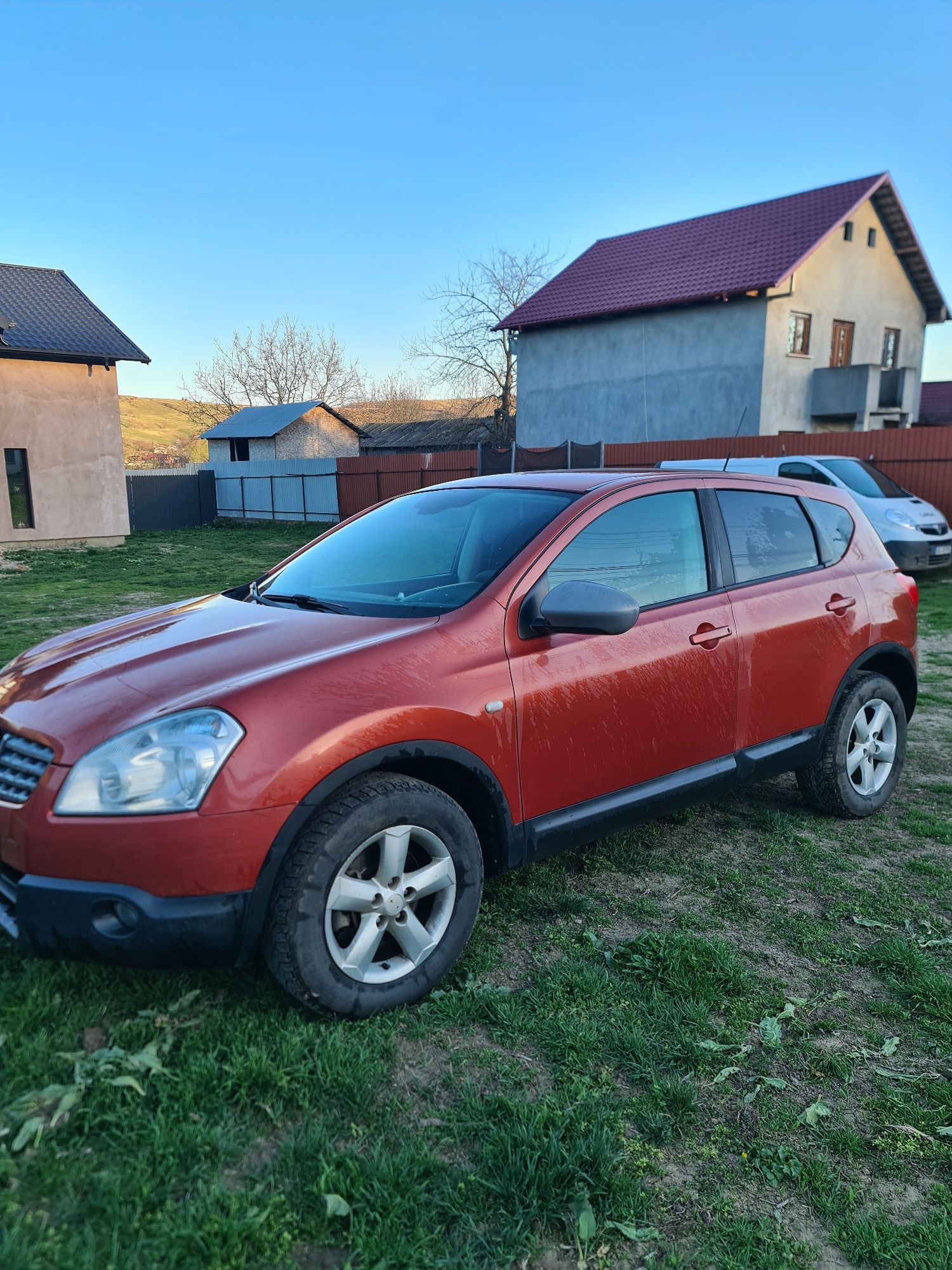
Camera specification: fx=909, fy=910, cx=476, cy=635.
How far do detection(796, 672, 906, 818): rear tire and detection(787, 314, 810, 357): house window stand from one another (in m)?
23.3

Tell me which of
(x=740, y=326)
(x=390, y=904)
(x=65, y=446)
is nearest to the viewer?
(x=390, y=904)

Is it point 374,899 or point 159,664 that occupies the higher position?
point 159,664

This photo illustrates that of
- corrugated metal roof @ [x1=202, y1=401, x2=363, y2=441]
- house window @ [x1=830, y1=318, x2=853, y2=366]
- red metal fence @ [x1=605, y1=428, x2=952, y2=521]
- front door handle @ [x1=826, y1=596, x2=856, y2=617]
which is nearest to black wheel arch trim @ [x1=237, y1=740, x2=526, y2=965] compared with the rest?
front door handle @ [x1=826, y1=596, x2=856, y2=617]

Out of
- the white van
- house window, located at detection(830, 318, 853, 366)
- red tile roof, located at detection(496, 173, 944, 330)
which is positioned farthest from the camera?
house window, located at detection(830, 318, 853, 366)

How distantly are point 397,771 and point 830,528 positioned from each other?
283 centimetres

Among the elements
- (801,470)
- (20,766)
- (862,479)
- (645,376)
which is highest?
(645,376)

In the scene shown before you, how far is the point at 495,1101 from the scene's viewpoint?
7.90 ft

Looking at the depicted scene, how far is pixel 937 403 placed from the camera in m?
44.2

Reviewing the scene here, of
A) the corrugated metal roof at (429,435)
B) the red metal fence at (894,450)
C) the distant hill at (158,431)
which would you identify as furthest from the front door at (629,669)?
the distant hill at (158,431)

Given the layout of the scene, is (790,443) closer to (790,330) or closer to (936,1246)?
(790,330)

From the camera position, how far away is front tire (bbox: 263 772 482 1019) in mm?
2576

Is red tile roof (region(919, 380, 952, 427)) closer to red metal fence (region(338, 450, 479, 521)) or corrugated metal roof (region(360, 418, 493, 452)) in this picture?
corrugated metal roof (region(360, 418, 493, 452))

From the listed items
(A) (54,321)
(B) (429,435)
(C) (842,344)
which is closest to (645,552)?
(A) (54,321)

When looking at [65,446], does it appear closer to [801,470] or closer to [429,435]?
[801,470]
